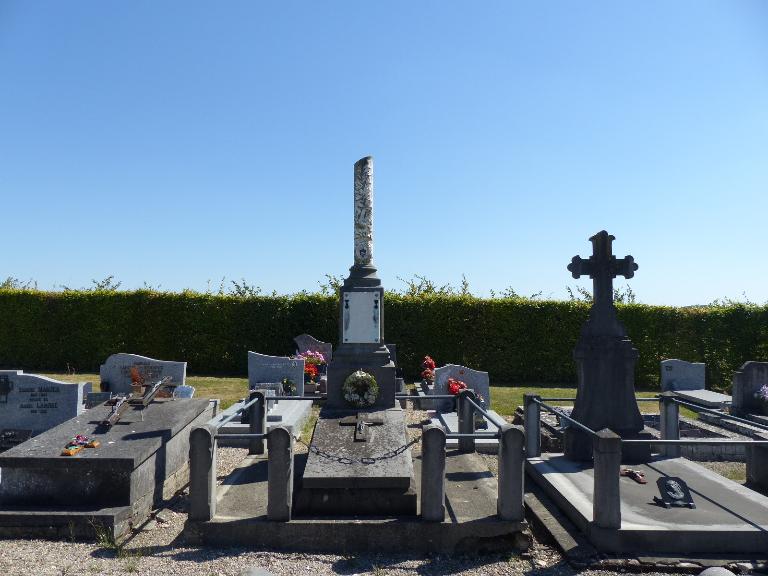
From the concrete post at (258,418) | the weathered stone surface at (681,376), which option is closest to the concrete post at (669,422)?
the concrete post at (258,418)

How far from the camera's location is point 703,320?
1916 cm

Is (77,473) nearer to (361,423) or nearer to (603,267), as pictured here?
(361,423)

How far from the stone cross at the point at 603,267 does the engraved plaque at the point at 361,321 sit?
3.07 meters

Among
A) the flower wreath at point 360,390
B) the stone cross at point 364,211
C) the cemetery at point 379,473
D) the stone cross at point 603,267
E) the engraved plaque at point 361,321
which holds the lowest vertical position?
the cemetery at point 379,473

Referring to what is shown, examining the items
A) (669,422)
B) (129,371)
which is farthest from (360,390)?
(129,371)

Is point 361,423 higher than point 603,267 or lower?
lower

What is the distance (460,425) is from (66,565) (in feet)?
17.7

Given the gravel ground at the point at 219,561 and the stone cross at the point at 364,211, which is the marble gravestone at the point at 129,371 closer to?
the stone cross at the point at 364,211

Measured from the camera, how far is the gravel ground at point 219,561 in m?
4.66

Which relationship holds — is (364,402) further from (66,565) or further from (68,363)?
(68,363)

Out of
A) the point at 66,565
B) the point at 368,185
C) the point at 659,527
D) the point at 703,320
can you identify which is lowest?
the point at 66,565

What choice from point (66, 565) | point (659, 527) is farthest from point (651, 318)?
point (66, 565)

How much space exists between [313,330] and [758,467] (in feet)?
47.7

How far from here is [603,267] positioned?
821cm
